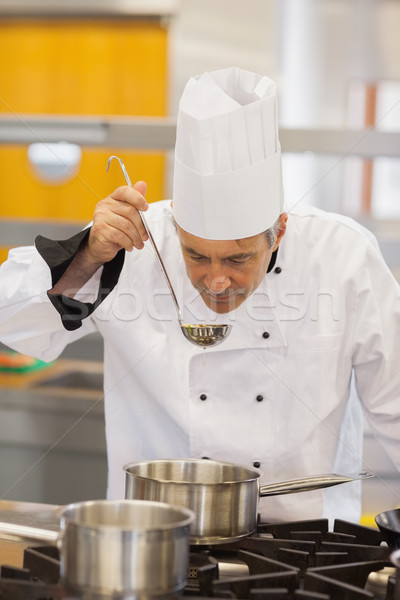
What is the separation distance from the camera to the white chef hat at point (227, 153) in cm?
123

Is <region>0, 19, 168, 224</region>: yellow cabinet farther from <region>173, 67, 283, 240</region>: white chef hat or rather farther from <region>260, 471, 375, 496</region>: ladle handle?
<region>260, 471, 375, 496</region>: ladle handle

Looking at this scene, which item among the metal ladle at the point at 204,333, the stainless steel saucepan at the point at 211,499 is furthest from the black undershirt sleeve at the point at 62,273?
the stainless steel saucepan at the point at 211,499

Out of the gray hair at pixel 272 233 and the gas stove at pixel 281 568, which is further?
the gray hair at pixel 272 233

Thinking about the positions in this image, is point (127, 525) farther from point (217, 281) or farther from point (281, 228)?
point (281, 228)

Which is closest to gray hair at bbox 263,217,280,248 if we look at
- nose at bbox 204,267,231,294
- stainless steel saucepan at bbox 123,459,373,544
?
nose at bbox 204,267,231,294

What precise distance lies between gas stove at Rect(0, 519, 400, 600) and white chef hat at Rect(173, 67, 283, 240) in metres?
0.47

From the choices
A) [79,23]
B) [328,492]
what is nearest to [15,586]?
[328,492]

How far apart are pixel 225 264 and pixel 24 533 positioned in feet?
1.64

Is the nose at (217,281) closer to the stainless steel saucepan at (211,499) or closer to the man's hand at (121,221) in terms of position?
the man's hand at (121,221)

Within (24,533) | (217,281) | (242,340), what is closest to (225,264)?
(217,281)

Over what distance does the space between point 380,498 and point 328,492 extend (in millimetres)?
653

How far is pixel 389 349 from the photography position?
145 cm

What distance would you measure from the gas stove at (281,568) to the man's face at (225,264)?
0.37m

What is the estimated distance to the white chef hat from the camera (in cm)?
123
